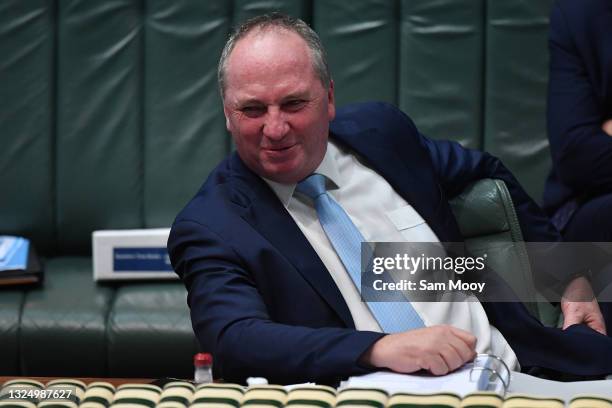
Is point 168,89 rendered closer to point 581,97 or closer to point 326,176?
point 581,97

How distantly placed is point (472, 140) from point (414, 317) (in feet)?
4.85

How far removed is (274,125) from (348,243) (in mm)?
259

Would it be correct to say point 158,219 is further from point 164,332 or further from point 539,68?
point 539,68

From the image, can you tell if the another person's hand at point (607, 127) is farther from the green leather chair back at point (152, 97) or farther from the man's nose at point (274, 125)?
the man's nose at point (274, 125)

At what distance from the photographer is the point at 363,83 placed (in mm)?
3355

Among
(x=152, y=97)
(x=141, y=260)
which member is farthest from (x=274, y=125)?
(x=152, y=97)

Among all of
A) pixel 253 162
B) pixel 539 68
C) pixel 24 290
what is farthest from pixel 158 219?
pixel 253 162

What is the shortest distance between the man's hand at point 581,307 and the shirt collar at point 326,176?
0.53 m

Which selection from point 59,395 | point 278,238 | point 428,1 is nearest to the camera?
point 59,395

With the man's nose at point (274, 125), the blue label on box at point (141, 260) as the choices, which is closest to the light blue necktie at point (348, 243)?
the man's nose at point (274, 125)

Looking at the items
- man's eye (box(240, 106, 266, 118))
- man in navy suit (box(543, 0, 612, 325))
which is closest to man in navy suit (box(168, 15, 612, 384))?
man's eye (box(240, 106, 266, 118))

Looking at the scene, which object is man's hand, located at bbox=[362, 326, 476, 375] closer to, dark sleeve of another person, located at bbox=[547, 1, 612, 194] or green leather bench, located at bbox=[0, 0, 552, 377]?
dark sleeve of another person, located at bbox=[547, 1, 612, 194]

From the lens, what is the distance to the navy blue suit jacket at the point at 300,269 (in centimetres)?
163

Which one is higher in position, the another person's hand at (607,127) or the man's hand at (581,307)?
the another person's hand at (607,127)
